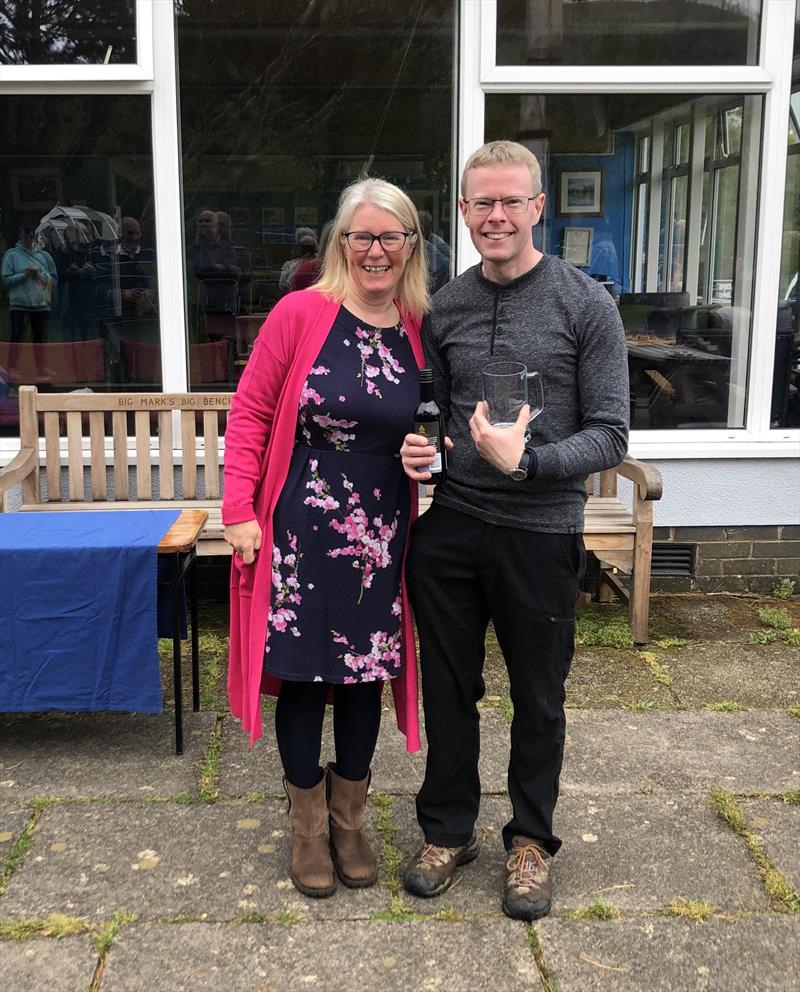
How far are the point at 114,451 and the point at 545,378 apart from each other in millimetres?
3039

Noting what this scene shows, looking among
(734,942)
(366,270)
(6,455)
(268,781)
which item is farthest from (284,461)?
(6,455)

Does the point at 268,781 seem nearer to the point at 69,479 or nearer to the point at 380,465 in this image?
the point at 380,465

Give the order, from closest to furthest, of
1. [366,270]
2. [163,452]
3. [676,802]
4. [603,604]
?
1. [366,270]
2. [676,802]
3. [163,452]
4. [603,604]

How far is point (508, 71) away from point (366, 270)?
3051mm

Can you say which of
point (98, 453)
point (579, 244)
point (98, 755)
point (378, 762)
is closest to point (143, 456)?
point (98, 453)

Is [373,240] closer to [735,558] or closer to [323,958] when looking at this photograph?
[323,958]

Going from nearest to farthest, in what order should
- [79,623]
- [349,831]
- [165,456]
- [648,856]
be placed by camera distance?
1. [349,831]
2. [648,856]
3. [79,623]
4. [165,456]

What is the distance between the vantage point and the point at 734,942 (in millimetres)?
2586

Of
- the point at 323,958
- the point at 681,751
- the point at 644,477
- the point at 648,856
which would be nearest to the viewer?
the point at 323,958

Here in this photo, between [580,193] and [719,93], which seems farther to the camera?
[580,193]

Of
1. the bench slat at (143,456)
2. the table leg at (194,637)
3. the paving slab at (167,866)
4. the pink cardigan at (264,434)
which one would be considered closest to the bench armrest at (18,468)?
the bench slat at (143,456)

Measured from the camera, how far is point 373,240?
8.34ft

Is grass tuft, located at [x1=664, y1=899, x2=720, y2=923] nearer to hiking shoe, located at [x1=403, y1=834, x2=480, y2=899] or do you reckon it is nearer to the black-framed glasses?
hiking shoe, located at [x1=403, y1=834, x2=480, y2=899]

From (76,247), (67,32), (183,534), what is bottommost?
(183,534)
